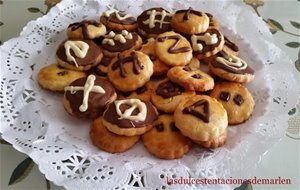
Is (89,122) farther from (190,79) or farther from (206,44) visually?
(206,44)

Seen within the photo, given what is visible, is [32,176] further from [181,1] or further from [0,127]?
[181,1]

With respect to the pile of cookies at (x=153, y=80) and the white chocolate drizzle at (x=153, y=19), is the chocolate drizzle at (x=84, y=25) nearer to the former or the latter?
the pile of cookies at (x=153, y=80)

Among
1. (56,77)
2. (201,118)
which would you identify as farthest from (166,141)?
(56,77)

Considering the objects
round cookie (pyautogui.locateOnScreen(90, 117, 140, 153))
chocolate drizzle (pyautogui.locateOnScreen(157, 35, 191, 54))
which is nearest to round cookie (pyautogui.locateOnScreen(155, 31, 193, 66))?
chocolate drizzle (pyautogui.locateOnScreen(157, 35, 191, 54))

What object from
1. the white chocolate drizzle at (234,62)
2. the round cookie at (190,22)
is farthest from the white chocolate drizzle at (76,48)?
the white chocolate drizzle at (234,62)

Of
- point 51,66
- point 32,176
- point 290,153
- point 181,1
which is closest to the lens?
point 32,176

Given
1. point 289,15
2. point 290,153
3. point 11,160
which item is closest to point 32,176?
point 11,160
